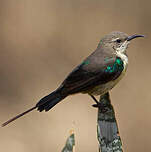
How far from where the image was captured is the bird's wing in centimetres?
458

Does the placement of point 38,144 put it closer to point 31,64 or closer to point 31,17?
point 31,64

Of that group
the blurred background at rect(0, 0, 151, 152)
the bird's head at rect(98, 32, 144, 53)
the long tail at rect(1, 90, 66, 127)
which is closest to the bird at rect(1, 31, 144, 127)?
the long tail at rect(1, 90, 66, 127)

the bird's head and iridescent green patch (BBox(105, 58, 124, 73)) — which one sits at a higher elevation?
the bird's head

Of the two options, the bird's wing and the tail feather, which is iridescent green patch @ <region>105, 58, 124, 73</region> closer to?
the bird's wing

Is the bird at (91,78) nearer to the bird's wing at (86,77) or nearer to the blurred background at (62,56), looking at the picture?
the bird's wing at (86,77)

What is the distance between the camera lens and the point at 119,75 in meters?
4.81

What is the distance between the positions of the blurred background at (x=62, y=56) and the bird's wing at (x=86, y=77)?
315cm

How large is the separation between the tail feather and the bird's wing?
0.26ft

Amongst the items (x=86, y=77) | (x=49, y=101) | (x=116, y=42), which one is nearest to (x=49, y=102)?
(x=49, y=101)

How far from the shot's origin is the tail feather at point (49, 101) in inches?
175

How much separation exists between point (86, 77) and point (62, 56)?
13.2ft

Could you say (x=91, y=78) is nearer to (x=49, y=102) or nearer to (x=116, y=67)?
(x=116, y=67)

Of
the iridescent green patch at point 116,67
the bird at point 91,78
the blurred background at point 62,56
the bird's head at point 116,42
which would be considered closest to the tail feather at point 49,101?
the bird at point 91,78

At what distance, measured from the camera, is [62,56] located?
859 cm
